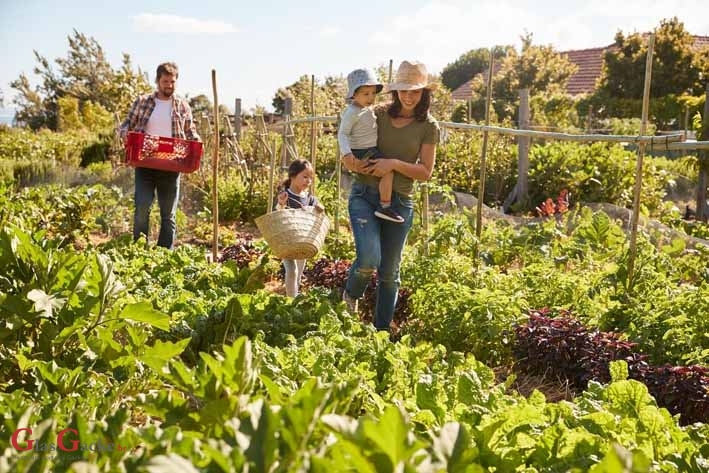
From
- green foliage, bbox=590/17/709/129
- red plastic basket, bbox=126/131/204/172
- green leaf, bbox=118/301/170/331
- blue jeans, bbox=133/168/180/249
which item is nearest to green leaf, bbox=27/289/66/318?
green leaf, bbox=118/301/170/331

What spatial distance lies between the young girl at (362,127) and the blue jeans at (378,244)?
6cm

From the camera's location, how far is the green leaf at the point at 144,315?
269 centimetres

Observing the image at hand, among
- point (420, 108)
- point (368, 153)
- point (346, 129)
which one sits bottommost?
point (368, 153)

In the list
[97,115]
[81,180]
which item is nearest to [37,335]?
[81,180]

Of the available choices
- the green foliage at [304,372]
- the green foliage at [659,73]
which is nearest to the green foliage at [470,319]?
the green foliage at [304,372]

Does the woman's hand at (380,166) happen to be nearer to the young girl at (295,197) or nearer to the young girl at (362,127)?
the young girl at (362,127)

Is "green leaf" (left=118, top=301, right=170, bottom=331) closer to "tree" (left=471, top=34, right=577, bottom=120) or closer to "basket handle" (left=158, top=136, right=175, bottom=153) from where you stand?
"basket handle" (left=158, top=136, right=175, bottom=153)

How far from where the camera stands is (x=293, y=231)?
13.9 ft

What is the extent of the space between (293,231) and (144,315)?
1.62 meters

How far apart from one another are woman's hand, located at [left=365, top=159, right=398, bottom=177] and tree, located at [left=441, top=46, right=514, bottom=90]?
4580cm

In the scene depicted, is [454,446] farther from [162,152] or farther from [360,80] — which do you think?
[162,152]

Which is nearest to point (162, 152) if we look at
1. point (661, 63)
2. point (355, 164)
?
point (355, 164)

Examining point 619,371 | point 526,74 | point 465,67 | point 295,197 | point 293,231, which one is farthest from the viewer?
point 465,67

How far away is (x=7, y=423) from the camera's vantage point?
1379 millimetres
